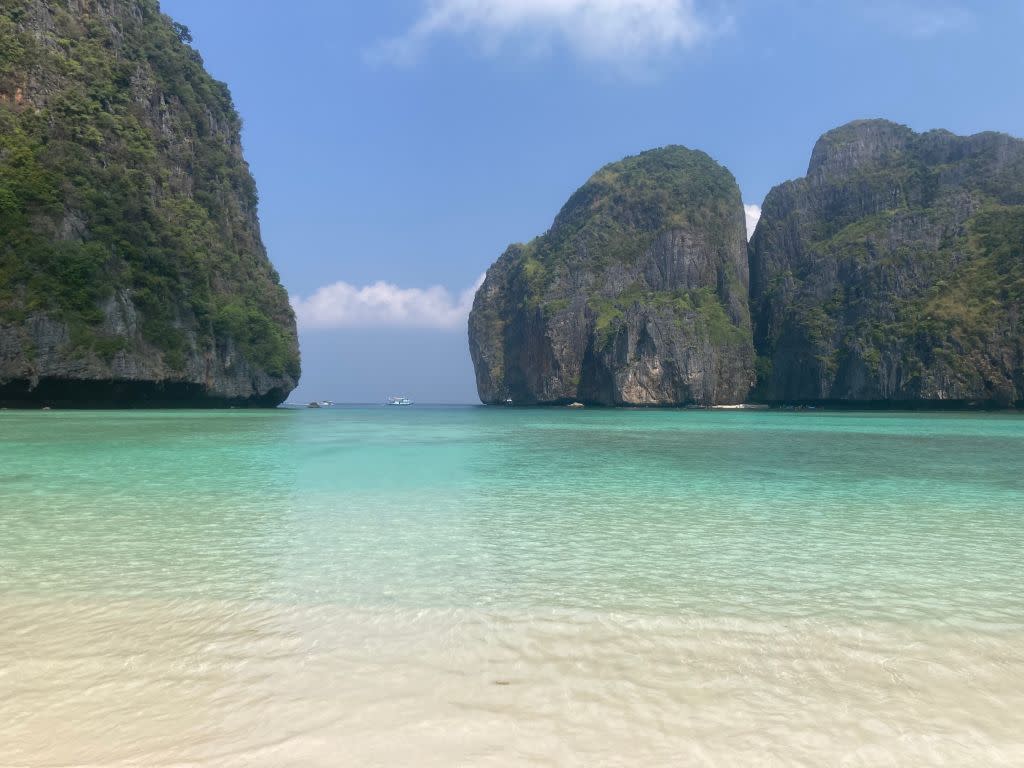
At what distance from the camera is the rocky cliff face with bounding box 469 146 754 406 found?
8581 centimetres

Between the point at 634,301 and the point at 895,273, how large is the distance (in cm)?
3363

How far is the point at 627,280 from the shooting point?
9794 cm

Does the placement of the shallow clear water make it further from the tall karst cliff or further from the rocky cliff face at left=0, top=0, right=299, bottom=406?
the tall karst cliff

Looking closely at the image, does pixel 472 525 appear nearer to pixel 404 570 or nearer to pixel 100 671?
pixel 404 570

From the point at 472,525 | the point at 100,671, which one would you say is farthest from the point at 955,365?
the point at 100,671

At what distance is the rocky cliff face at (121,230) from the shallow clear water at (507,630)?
34.5 meters

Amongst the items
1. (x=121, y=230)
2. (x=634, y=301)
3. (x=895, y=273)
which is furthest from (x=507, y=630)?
(x=634, y=301)

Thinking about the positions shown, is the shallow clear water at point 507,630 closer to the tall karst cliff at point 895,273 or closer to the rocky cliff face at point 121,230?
the rocky cliff face at point 121,230

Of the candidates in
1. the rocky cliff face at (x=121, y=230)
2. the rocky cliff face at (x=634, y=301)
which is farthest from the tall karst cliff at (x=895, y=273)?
the rocky cliff face at (x=121, y=230)

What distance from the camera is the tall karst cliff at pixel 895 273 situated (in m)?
64.9

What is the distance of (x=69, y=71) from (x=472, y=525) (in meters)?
52.0

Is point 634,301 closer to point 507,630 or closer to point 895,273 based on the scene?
point 895,273

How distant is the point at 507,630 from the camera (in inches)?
140

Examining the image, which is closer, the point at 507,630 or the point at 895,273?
the point at 507,630
